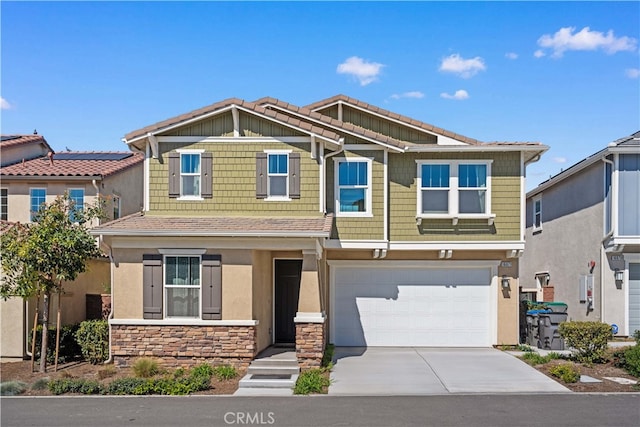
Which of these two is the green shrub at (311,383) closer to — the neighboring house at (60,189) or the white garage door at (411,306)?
the white garage door at (411,306)

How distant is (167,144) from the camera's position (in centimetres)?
1627

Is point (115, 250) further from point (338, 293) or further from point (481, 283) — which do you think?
point (481, 283)

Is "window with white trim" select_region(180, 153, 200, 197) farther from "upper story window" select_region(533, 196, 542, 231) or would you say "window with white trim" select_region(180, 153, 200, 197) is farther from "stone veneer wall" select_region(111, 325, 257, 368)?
"upper story window" select_region(533, 196, 542, 231)

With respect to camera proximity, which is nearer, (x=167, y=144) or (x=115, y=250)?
(x=115, y=250)

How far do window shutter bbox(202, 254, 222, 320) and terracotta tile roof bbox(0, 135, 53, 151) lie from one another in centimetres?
1255

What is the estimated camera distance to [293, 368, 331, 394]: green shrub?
1220cm

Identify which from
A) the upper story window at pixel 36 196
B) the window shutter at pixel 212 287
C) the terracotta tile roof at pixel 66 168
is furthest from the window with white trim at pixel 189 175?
the upper story window at pixel 36 196

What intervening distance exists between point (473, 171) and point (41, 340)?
38.7ft

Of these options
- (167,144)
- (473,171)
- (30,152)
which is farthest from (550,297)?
(30,152)

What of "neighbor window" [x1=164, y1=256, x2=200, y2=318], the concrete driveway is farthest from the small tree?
the concrete driveway

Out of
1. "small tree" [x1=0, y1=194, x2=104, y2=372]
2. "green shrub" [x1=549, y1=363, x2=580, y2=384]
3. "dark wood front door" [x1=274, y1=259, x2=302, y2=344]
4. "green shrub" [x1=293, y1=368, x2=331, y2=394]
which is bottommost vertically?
"green shrub" [x1=293, y1=368, x2=331, y2=394]

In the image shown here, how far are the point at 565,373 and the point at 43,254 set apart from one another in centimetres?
1141

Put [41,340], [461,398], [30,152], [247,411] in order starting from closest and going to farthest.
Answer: [247,411] < [461,398] < [41,340] < [30,152]

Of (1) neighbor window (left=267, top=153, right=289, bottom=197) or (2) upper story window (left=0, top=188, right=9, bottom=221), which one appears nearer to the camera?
(1) neighbor window (left=267, top=153, right=289, bottom=197)
